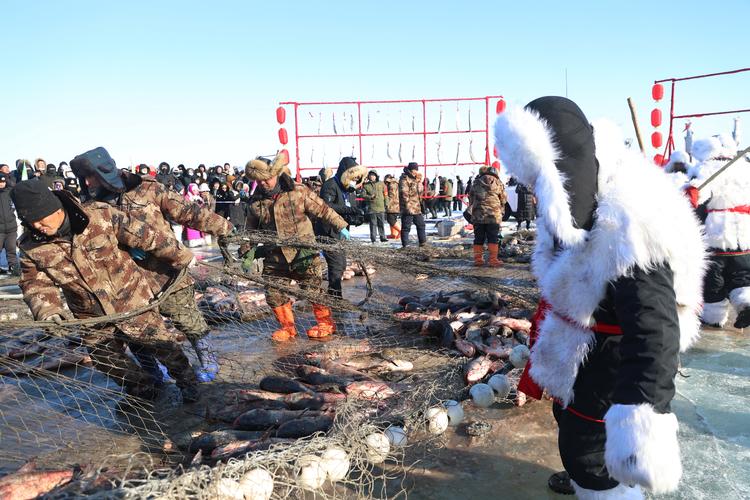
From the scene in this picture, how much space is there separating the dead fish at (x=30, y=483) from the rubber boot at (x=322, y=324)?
9.57 feet

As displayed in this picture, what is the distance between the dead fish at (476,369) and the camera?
3.49m

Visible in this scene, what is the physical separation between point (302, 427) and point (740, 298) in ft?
14.8

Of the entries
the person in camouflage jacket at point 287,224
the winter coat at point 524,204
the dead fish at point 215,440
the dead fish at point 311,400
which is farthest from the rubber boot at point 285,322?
the winter coat at point 524,204

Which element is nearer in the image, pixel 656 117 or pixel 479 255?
pixel 479 255

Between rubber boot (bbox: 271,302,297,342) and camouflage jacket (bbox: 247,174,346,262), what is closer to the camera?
rubber boot (bbox: 271,302,297,342)

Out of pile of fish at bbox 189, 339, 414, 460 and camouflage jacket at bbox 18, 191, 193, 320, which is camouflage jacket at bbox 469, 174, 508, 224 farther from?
camouflage jacket at bbox 18, 191, 193, 320

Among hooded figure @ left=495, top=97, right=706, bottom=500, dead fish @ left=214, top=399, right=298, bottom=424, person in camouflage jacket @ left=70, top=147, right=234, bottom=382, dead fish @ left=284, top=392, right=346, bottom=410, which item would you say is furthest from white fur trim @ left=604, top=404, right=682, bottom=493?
person in camouflage jacket @ left=70, top=147, right=234, bottom=382

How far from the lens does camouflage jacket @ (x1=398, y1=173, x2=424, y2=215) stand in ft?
36.5

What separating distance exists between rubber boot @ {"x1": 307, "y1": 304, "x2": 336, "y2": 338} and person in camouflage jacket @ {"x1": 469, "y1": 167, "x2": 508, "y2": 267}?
475cm

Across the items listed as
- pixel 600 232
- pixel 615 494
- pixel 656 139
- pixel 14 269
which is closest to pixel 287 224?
pixel 600 232

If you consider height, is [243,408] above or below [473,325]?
below

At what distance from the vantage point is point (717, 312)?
4.86 metres

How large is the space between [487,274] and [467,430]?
5.53 meters

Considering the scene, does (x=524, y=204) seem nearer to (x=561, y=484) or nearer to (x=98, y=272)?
(x=561, y=484)
